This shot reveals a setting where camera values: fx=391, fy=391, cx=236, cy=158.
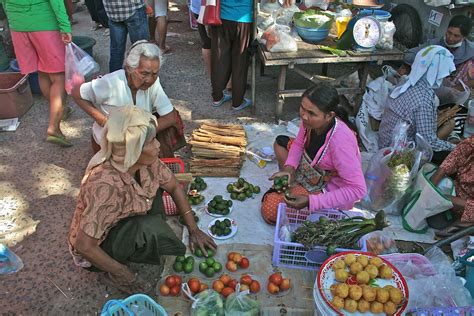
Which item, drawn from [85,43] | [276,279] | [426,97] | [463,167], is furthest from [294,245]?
[85,43]

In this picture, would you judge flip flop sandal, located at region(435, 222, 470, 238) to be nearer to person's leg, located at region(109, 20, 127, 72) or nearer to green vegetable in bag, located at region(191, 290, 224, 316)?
green vegetable in bag, located at region(191, 290, 224, 316)

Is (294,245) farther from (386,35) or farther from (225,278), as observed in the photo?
(386,35)

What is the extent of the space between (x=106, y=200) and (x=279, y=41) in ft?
9.32

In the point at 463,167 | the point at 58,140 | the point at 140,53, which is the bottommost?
the point at 58,140

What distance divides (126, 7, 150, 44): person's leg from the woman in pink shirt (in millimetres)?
2757

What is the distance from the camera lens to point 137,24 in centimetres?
484

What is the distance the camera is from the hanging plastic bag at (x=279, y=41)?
430cm

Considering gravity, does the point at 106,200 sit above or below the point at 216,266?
above

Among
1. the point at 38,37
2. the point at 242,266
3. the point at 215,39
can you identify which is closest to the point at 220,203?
the point at 242,266

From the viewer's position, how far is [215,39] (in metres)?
4.65

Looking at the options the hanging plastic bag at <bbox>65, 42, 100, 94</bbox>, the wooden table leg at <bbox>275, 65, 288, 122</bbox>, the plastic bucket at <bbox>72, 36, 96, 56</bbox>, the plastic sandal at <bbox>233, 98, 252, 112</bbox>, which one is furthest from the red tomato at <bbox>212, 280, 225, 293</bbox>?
the plastic bucket at <bbox>72, 36, 96, 56</bbox>

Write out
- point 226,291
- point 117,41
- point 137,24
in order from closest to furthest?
1. point 226,291
2. point 137,24
3. point 117,41

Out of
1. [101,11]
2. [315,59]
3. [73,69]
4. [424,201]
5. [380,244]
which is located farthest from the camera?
[101,11]

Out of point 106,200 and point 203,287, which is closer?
point 106,200
